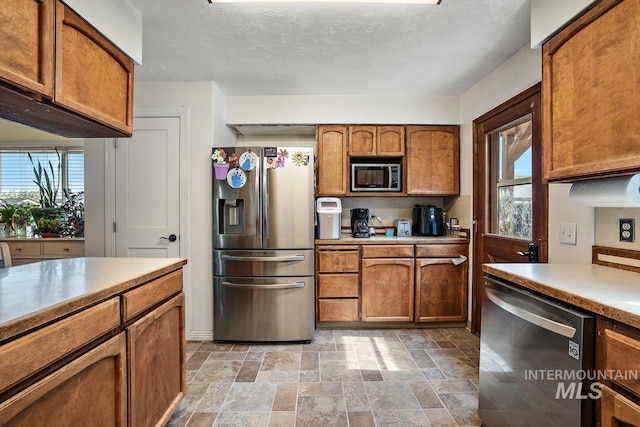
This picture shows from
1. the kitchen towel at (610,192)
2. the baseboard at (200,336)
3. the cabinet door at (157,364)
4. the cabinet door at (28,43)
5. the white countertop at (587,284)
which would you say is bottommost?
the baseboard at (200,336)

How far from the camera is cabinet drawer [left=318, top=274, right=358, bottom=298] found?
2869mm

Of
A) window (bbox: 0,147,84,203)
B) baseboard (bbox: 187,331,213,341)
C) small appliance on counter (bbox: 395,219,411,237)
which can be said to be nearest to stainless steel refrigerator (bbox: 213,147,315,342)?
baseboard (bbox: 187,331,213,341)

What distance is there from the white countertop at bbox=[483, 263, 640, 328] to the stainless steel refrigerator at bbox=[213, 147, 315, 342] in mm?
1576

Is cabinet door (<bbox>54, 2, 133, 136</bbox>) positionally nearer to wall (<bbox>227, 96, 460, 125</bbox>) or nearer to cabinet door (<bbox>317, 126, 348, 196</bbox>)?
wall (<bbox>227, 96, 460, 125</bbox>)

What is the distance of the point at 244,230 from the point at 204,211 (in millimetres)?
438

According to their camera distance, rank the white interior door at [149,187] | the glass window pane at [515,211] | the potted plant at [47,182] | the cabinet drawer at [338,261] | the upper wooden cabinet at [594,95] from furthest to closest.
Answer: the potted plant at [47,182], the cabinet drawer at [338,261], the white interior door at [149,187], the glass window pane at [515,211], the upper wooden cabinet at [594,95]

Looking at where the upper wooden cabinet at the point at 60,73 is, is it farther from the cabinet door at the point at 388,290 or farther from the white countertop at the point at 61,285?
the cabinet door at the point at 388,290

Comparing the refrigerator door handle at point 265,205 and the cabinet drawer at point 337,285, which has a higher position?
the refrigerator door handle at point 265,205

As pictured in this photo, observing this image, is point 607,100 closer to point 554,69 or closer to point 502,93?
point 554,69

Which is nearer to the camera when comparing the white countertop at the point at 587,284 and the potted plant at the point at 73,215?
the white countertop at the point at 587,284

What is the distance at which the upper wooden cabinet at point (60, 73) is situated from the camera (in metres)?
1.05

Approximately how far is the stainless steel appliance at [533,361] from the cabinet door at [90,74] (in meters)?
2.13

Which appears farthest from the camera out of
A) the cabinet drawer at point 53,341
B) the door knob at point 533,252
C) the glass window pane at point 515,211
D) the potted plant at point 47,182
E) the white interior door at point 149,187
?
the potted plant at point 47,182

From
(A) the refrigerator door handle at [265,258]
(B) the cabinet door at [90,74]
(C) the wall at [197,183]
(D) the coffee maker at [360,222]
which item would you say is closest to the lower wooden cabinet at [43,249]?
(C) the wall at [197,183]
